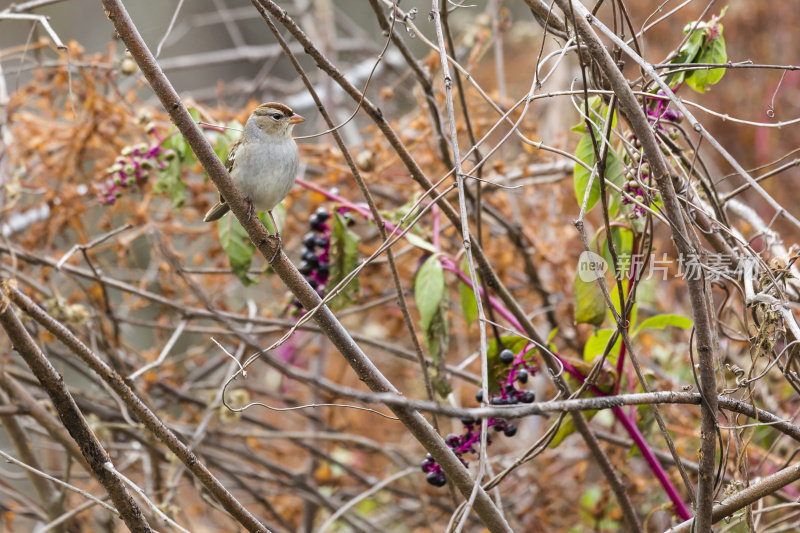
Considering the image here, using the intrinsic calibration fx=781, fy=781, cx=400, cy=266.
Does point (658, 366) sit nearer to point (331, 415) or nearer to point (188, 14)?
point (331, 415)

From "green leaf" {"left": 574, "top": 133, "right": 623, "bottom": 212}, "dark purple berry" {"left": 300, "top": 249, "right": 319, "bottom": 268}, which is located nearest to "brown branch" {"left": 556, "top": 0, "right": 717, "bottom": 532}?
"green leaf" {"left": 574, "top": 133, "right": 623, "bottom": 212}

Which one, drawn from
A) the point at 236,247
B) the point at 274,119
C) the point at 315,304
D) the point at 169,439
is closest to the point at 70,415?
the point at 169,439

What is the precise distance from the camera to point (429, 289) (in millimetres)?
1905

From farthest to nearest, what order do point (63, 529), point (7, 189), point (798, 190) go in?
1. point (798, 190)
2. point (7, 189)
3. point (63, 529)

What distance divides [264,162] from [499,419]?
963 mm

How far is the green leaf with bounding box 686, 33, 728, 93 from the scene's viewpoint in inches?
70.2

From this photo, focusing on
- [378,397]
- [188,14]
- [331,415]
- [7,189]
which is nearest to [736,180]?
[331,415]

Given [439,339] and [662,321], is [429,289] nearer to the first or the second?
[439,339]

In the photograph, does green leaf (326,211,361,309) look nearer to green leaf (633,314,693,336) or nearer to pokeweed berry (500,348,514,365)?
pokeweed berry (500,348,514,365)

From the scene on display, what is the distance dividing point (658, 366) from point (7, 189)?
8.28 ft

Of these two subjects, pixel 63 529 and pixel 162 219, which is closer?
pixel 63 529

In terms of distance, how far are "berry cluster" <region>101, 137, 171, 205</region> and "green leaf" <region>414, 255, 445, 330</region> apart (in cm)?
92

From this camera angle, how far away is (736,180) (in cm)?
460

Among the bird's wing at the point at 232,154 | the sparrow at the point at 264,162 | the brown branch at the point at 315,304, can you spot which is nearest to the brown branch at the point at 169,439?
the brown branch at the point at 315,304
